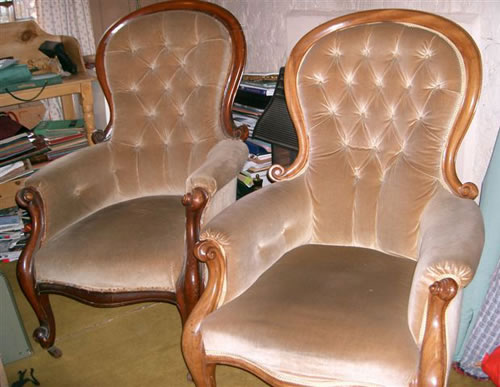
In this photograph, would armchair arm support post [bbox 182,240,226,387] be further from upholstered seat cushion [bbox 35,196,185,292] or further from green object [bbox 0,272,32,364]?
green object [bbox 0,272,32,364]

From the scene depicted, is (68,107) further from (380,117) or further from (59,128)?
(380,117)

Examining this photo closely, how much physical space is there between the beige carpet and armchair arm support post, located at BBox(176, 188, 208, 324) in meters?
0.31

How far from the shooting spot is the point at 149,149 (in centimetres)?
210

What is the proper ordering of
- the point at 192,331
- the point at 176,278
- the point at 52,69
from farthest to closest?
the point at 52,69, the point at 176,278, the point at 192,331

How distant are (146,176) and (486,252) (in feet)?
4.09

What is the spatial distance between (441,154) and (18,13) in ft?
9.00

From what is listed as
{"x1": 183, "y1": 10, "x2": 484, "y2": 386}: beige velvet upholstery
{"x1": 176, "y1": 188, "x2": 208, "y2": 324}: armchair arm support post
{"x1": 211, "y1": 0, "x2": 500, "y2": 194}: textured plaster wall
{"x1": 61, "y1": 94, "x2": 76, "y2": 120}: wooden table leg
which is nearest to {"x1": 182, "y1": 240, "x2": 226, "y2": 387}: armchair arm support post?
{"x1": 183, "y1": 10, "x2": 484, "y2": 386}: beige velvet upholstery

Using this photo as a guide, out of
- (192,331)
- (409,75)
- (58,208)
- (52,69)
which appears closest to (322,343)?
(192,331)

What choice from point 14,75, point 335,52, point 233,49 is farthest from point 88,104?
point 335,52

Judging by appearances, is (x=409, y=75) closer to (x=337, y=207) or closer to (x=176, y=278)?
(x=337, y=207)

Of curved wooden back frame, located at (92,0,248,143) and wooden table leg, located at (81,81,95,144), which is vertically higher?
curved wooden back frame, located at (92,0,248,143)

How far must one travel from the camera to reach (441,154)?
60.8 inches

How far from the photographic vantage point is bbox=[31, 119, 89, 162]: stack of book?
280 cm

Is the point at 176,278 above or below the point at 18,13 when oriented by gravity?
below
